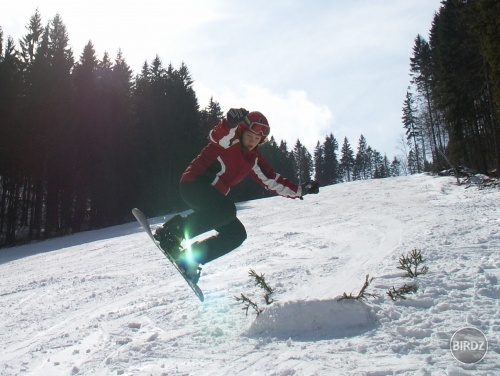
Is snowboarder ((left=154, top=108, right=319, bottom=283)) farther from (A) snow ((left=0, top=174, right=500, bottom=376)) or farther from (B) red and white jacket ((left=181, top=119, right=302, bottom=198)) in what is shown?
(A) snow ((left=0, top=174, right=500, bottom=376))

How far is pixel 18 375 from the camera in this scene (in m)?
2.68

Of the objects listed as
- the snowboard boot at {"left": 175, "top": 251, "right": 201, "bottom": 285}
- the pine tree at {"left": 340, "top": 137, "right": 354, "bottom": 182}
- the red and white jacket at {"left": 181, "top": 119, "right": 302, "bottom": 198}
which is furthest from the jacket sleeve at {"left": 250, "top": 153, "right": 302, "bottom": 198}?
the pine tree at {"left": 340, "top": 137, "right": 354, "bottom": 182}

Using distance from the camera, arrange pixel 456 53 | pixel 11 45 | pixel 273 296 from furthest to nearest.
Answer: pixel 456 53, pixel 11 45, pixel 273 296

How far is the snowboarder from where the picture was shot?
3941mm

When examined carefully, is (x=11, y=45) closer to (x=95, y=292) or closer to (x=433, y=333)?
(x=95, y=292)

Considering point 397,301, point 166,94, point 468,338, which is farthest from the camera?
point 166,94

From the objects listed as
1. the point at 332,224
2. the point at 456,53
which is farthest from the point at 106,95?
the point at 456,53

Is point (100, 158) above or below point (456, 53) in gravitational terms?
below

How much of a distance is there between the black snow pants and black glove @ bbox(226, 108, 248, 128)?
29.7 inches

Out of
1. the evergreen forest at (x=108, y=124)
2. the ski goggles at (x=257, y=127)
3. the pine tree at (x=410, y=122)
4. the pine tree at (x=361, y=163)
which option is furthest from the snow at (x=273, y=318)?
the pine tree at (x=361, y=163)

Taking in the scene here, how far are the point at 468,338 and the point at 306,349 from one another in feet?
3.57

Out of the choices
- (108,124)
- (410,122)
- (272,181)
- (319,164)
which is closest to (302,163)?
(319,164)

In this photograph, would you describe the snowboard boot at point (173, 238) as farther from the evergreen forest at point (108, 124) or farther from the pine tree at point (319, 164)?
the pine tree at point (319, 164)

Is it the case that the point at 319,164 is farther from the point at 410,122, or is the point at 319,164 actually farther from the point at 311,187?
the point at 311,187
